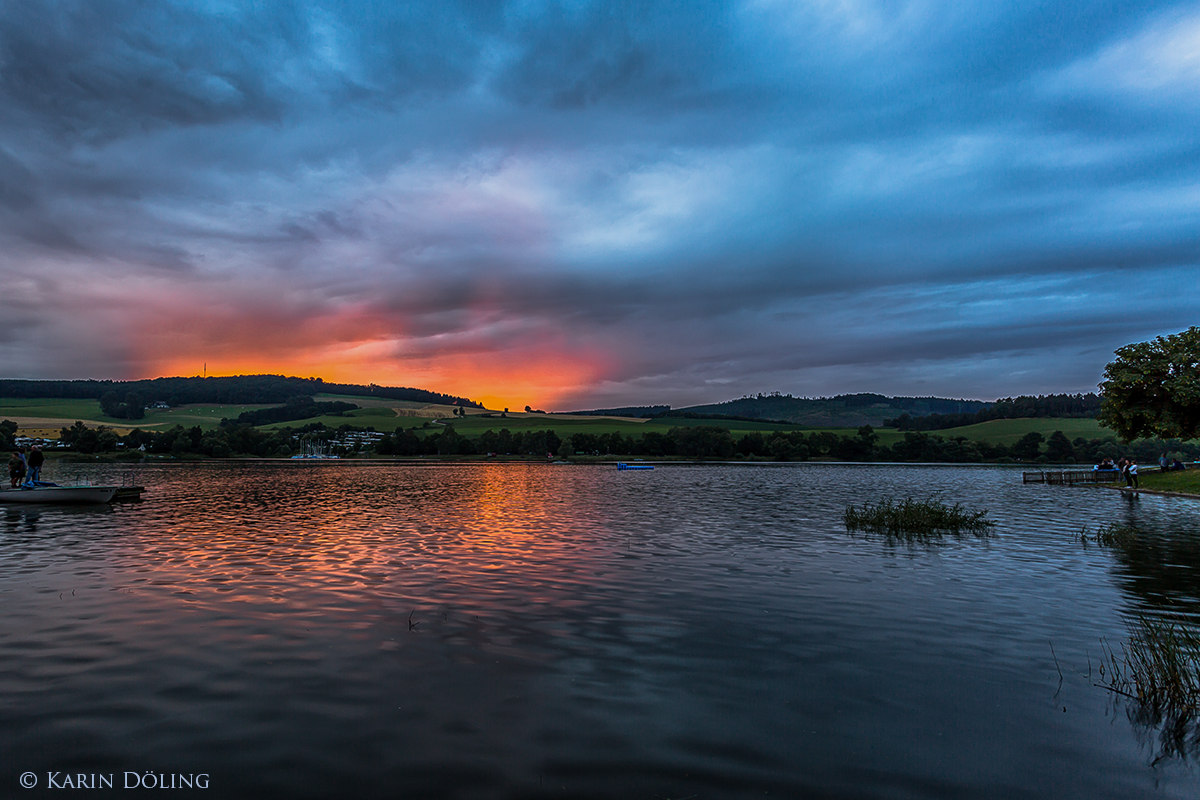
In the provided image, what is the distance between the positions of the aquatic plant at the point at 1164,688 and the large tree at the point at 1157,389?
50789 mm

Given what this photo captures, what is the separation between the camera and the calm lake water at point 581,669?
8.13 m

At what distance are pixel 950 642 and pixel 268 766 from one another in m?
13.3

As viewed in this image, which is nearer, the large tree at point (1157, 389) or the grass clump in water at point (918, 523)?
the grass clump in water at point (918, 523)

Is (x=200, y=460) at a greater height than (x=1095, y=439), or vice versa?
(x=1095, y=439)

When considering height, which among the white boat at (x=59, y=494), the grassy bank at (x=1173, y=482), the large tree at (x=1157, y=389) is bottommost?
the white boat at (x=59, y=494)

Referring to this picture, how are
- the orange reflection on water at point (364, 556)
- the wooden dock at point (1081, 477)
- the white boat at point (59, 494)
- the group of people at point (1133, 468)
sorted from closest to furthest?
the orange reflection on water at point (364, 556) < the white boat at point (59, 494) < the group of people at point (1133, 468) < the wooden dock at point (1081, 477)

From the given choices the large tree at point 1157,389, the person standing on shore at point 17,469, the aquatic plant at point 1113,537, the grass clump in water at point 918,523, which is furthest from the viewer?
the large tree at point 1157,389

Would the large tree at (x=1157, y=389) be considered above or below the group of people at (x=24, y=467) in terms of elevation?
above

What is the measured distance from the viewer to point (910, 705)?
10328 millimetres

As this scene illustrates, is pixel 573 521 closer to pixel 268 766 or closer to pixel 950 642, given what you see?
pixel 950 642

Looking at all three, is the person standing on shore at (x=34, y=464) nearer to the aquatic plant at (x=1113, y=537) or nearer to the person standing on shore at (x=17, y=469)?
the person standing on shore at (x=17, y=469)

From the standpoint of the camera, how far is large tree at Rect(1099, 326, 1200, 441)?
169ft

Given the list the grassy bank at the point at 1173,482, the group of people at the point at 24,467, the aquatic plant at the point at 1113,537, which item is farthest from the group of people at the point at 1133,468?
the group of people at the point at 24,467

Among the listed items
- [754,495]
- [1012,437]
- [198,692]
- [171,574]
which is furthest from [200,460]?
[1012,437]
